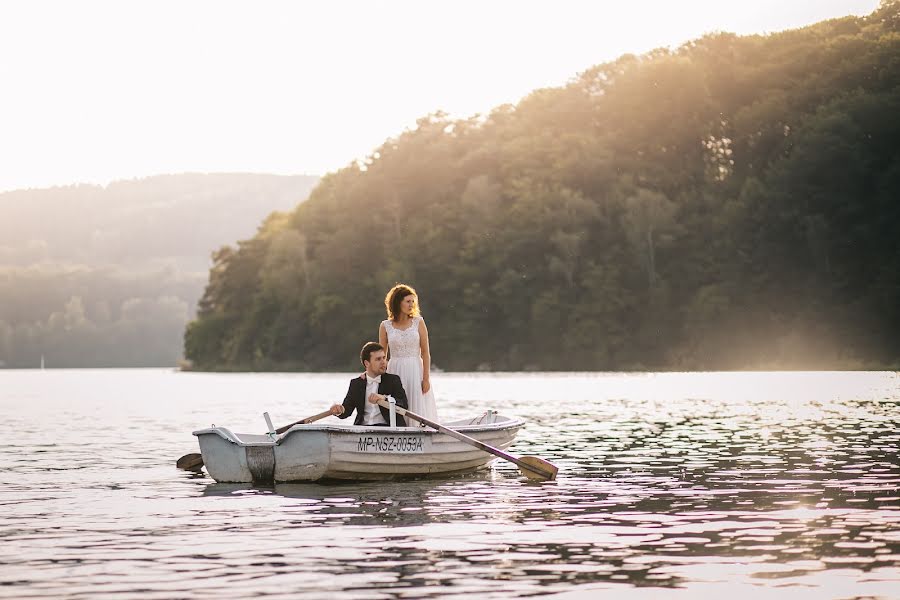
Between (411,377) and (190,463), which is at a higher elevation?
(411,377)

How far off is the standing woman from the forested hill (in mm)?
75056

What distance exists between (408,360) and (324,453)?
2269mm

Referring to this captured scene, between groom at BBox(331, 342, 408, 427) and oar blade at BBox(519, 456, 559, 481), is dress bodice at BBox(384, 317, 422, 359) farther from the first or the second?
oar blade at BBox(519, 456, 559, 481)

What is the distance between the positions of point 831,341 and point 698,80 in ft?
94.8

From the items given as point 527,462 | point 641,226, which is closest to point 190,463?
point 527,462

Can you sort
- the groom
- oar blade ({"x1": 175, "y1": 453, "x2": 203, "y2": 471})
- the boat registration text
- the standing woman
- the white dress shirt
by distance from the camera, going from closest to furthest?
the boat registration text → the groom → the white dress shirt → the standing woman → oar blade ({"x1": 175, "y1": 453, "x2": 203, "y2": 471})

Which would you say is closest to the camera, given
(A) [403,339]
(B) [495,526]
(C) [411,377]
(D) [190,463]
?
(B) [495,526]

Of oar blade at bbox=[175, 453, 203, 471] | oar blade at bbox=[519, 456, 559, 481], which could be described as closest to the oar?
oar blade at bbox=[519, 456, 559, 481]

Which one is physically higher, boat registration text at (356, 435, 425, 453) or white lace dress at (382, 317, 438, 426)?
white lace dress at (382, 317, 438, 426)

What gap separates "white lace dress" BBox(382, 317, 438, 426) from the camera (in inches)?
844

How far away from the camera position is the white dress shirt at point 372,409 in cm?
2081

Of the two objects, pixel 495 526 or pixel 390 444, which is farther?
pixel 390 444

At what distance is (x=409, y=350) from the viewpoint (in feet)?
70.5

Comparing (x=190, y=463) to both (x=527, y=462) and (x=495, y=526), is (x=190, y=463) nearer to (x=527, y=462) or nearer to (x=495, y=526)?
(x=527, y=462)
